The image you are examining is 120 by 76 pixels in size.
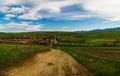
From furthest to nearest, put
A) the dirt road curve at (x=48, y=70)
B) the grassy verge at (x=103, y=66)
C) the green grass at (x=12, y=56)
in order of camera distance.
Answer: the green grass at (x=12, y=56) < the grassy verge at (x=103, y=66) < the dirt road curve at (x=48, y=70)

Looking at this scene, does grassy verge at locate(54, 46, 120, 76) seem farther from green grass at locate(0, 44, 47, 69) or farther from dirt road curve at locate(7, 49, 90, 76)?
green grass at locate(0, 44, 47, 69)

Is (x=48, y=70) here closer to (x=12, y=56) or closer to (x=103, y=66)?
(x=103, y=66)

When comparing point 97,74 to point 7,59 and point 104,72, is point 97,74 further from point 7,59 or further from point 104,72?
point 7,59

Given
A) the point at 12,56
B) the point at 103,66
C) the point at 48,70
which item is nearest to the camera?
the point at 48,70

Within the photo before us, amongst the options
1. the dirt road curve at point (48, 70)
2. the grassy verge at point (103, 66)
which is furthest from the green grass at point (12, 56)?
the grassy verge at point (103, 66)

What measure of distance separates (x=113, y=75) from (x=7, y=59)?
42.9ft

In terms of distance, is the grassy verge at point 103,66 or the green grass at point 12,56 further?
the green grass at point 12,56

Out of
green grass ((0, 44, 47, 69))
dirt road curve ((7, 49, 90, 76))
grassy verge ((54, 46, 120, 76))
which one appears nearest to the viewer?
dirt road curve ((7, 49, 90, 76))

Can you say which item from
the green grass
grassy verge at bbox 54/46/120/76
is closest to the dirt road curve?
grassy verge at bbox 54/46/120/76

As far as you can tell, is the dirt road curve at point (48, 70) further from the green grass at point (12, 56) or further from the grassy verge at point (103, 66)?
the green grass at point (12, 56)

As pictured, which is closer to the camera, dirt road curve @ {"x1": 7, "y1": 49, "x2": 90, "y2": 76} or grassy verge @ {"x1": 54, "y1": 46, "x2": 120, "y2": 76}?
dirt road curve @ {"x1": 7, "y1": 49, "x2": 90, "y2": 76}

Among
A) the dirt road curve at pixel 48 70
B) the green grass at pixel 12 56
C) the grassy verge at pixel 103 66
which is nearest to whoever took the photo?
the dirt road curve at pixel 48 70

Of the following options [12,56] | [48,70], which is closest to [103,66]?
[48,70]

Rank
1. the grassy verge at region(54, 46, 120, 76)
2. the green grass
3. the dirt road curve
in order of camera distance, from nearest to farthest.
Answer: the dirt road curve → the grassy verge at region(54, 46, 120, 76) → the green grass
